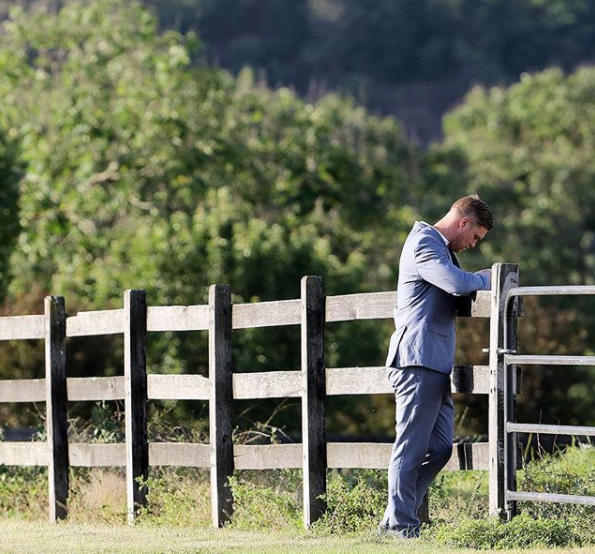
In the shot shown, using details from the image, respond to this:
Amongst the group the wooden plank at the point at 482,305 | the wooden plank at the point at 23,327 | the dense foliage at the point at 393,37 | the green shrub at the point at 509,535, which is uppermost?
the dense foliage at the point at 393,37

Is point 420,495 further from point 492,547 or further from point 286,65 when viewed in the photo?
point 286,65

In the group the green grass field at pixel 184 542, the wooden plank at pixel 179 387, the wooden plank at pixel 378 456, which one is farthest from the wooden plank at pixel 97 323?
the wooden plank at pixel 378 456

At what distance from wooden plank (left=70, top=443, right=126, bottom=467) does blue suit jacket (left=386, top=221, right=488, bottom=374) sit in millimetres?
3048

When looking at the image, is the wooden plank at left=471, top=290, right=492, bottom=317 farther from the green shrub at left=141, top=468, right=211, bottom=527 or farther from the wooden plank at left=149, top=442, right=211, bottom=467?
the green shrub at left=141, top=468, right=211, bottom=527

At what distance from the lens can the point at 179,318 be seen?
35.5ft

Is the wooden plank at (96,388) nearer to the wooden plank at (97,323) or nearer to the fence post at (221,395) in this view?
the wooden plank at (97,323)

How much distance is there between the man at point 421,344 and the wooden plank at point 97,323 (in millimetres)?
2977

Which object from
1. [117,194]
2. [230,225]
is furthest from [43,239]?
[230,225]

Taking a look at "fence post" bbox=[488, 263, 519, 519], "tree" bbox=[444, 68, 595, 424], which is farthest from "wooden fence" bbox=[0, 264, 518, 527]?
"tree" bbox=[444, 68, 595, 424]

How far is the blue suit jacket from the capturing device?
8.62m

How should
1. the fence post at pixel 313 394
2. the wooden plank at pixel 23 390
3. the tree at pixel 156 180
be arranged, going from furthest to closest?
1. the tree at pixel 156 180
2. the wooden plank at pixel 23 390
3. the fence post at pixel 313 394

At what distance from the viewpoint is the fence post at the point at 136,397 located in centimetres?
1090

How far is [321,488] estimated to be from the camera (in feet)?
32.1

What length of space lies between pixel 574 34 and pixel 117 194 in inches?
2913
